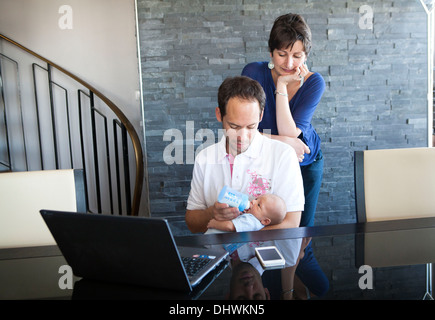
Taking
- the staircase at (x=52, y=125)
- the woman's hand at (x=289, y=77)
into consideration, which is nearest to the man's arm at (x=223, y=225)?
the woman's hand at (x=289, y=77)

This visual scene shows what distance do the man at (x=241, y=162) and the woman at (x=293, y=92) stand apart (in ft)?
1.35

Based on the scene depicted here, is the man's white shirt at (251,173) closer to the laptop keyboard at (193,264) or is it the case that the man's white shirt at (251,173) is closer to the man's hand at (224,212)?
the man's hand at (224,212)

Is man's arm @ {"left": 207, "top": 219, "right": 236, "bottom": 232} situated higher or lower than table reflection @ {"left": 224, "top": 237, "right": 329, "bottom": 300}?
lower

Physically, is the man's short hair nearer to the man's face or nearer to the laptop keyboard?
the man's face

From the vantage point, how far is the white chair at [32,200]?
54.4 inches

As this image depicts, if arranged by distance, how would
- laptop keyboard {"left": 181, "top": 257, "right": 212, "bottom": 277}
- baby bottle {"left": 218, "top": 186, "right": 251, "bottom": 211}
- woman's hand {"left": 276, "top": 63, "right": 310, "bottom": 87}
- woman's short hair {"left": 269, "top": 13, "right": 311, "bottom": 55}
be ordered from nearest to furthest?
laptop keyboard {"left": 181, "top": 257, "right": 212, "bottom": 277}
baby bottle {"left": 218, "top": 186, "right": 251, "bottom": 211}
woman's short hair {"left": 269, "top": 13, "right": 311, "bottom": 55}
woman's hand {"left": 276, "top": 63, "right": 310, "bottom": 87}

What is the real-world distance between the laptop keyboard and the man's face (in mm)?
719

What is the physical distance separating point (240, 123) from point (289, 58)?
0.59 meters

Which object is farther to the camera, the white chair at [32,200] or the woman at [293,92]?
the woman at [293,92]

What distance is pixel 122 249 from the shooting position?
0.79 m

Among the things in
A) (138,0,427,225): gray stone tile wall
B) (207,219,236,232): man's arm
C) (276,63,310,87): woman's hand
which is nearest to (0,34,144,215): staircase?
(138,0,427,225): gray stone tile wall

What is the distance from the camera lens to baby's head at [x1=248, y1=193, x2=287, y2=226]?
4.58ft
